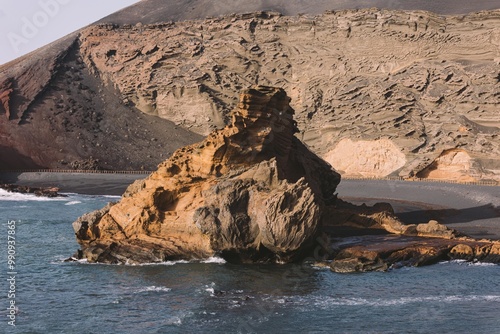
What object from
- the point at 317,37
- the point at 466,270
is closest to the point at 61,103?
the point at 317,37

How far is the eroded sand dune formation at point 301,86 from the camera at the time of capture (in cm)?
5594

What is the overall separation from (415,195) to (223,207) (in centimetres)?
2603

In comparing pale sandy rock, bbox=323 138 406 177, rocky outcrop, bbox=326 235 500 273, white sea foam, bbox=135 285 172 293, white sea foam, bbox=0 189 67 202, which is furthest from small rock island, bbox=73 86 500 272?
pale sandy rock, bbox=323 138 406 177

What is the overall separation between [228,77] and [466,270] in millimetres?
54411

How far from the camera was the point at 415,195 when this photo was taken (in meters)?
45.9

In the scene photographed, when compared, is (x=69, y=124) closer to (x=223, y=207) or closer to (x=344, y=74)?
(x=344, y=74)

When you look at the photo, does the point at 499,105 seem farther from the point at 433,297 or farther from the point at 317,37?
the point at 433,297

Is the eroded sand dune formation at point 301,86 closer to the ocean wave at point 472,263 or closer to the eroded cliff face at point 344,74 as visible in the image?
the eroded cliff face at point 344,74

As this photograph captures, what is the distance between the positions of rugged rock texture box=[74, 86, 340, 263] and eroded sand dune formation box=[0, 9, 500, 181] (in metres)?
30.1

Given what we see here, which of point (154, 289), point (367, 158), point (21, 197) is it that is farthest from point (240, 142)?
point (367, 158)

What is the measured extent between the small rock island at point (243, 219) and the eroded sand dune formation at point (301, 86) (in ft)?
90.7

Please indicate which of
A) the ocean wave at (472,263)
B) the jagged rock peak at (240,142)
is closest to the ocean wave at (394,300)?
the ocean wave at (472,263)

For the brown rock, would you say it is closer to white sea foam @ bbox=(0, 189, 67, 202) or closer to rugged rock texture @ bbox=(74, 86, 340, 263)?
rugged rock texture @ bbox=(74, 86, 340, 263)

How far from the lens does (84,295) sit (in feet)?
65.3
